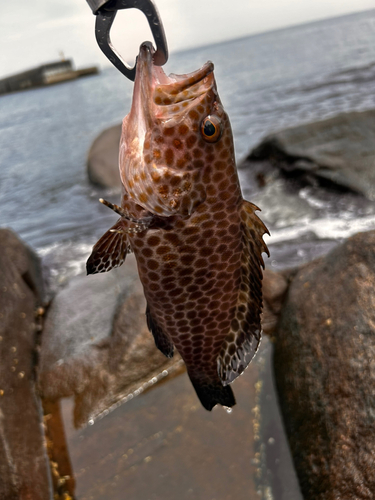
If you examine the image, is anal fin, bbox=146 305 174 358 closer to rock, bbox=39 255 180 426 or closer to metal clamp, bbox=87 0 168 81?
metal clamp, bbox=87 0 168 81

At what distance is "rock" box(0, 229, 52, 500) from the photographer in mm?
3541

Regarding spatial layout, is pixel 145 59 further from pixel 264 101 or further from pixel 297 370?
pixel 264 101

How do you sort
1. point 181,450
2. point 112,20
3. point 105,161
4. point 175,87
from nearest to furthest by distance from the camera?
point 112,20, point 175,87, point 181,450, point 105,161

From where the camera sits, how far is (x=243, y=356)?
2014 mm

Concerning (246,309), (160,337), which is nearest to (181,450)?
(160,337)

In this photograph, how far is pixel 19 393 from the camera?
425 cm

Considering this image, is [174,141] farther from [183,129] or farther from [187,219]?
[187,219]

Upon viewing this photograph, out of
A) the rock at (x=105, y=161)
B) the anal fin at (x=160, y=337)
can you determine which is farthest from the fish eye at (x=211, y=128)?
the rock at (x=105, y=161)

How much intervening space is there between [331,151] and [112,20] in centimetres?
1027

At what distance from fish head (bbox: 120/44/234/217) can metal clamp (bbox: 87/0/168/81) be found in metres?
0.22

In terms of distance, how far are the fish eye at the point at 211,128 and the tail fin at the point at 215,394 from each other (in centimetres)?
127

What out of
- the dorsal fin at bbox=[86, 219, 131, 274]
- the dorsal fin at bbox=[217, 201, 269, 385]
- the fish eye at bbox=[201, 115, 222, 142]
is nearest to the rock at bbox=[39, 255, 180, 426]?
the dorsal fin at bbox=[217, 201, 269, 385]

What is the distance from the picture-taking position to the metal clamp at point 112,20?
1.28m

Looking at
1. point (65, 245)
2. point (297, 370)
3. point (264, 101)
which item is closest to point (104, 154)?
point (65, 245)
